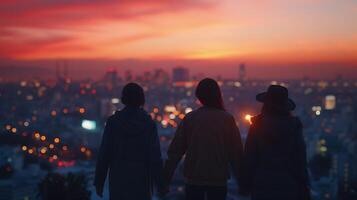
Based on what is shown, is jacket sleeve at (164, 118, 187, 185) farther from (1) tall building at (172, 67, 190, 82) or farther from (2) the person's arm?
(1) tall building at (172, 67, 190, 82)

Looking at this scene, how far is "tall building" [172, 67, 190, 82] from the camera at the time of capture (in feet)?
265

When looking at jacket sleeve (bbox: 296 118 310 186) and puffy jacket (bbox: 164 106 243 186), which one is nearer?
jacket sleeve (bbox: 296 118 310 186)

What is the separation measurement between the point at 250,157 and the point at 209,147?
0.96 feet

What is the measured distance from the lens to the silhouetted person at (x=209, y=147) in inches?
125

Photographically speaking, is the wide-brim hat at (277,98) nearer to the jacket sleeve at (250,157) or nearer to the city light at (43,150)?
the jacket sleeve at (250,157)

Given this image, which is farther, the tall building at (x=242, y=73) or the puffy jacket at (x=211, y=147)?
the tall building at (x=242, y=73)

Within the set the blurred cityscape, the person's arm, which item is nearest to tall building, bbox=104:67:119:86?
the blurred cityscape

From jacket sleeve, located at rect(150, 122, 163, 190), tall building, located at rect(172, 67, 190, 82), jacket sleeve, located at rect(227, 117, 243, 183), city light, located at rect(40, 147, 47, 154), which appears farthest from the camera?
tall building, located at rect(172, 67, 190, 82)

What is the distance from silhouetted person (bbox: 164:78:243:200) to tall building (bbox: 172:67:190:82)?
76839 millimetres

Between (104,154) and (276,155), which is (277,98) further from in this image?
(104,154)

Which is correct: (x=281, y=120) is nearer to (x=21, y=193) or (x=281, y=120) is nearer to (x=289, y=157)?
(x=289, y=157)

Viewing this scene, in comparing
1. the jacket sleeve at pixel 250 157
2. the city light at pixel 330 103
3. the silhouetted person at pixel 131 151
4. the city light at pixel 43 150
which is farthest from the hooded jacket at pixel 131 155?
the city light at pixel 330 103

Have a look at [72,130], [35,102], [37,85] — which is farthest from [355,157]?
[37,85]

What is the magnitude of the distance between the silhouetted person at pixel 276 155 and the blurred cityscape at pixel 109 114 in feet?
3.64
